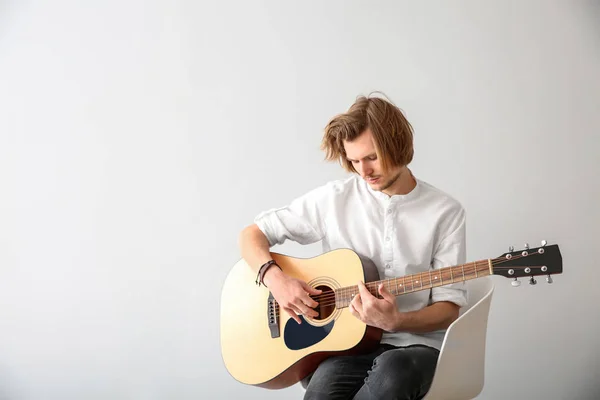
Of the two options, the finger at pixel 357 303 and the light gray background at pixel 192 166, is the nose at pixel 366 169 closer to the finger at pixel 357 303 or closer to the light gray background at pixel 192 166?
the finger at pixel 357 303

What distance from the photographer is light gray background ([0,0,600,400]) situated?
251 centimetres

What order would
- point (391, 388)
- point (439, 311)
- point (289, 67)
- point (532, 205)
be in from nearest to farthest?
point (391, 388) < point (439, 311) < point (532, 205) < point (289, 67)

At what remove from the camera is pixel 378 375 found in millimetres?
1620

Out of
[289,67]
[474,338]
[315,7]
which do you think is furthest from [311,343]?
[315,7]

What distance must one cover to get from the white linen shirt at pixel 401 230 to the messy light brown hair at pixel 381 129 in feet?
0.46

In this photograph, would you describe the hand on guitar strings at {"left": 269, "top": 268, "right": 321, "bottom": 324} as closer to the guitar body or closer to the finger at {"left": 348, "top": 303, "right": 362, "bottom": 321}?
the guitar body

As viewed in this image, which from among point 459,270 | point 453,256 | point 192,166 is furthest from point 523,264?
point 192,166

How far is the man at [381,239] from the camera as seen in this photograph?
167 cm

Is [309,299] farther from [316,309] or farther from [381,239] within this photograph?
[381,239]

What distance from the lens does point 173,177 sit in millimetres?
2723

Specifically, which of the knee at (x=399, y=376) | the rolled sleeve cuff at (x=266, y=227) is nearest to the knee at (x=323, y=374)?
the knee at (x=399, y=376)

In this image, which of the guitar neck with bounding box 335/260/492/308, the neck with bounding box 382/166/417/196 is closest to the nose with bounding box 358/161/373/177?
the neck with bounding box 382/166/417/196

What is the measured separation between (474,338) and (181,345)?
57.2 inches

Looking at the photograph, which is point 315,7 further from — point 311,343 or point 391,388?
point 391,388
